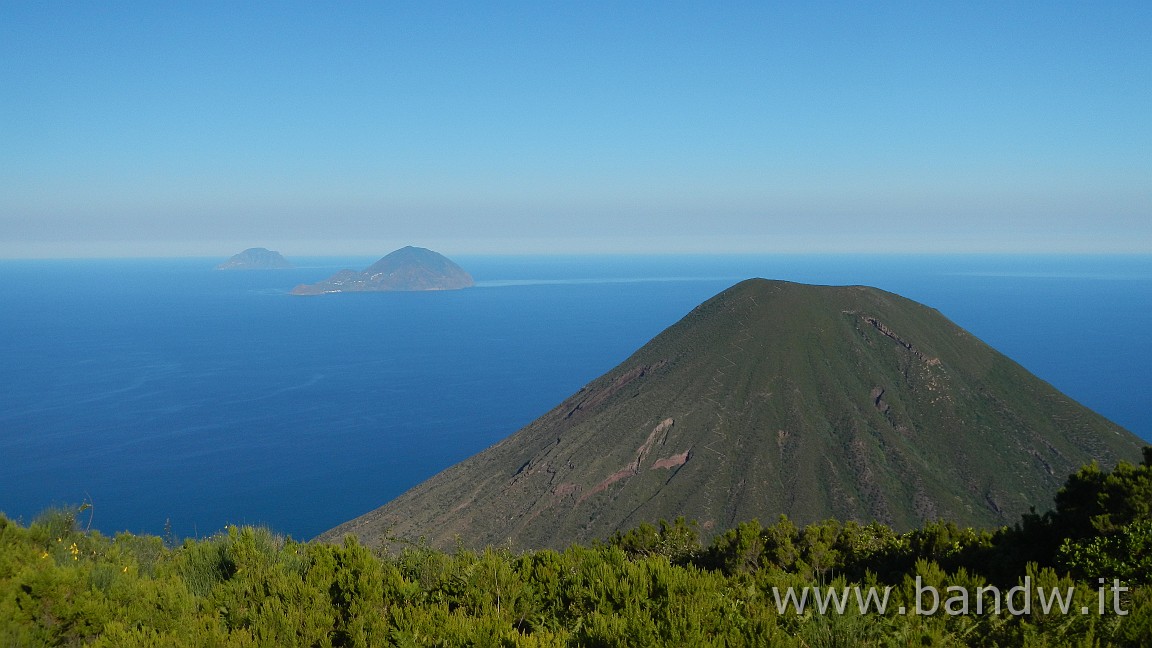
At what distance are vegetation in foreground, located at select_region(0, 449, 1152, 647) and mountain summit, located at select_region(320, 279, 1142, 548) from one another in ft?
162

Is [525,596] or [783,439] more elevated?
[525,596]

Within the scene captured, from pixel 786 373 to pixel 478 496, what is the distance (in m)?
38.7

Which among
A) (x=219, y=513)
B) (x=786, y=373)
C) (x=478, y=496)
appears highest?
(x=786, y=373)

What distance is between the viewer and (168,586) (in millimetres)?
12422

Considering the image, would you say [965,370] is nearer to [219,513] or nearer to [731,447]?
[731,447]

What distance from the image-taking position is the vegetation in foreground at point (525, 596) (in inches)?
383

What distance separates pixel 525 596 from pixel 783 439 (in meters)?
65.8

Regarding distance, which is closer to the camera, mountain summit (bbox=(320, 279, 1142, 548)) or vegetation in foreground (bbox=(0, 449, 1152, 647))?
vegetation in foreground (bbox=(0, 449, 1152, 647))

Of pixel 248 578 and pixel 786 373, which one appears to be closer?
pixel 248 578

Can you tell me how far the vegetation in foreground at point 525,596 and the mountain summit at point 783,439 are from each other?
162 ft

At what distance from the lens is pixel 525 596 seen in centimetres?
1352

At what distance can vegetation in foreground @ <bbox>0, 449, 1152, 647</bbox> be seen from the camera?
9.72m

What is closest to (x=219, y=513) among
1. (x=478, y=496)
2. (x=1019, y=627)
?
(x=478, y=496)

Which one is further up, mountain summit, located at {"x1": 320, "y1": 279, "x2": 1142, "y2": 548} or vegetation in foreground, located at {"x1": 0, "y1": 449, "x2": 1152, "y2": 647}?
vegetation in foreground, located at {"x1": 0, "y1": 449, "x2": 1152, "y2": 647}
